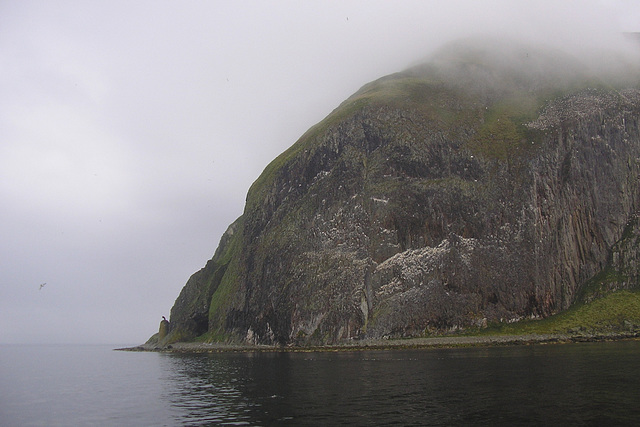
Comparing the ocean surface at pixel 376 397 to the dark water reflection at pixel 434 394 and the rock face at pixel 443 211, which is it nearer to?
the dark water reflection at pixel 434 394

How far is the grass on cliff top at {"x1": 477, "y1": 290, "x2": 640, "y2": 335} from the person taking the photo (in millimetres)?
85875

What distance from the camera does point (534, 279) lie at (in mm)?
99062

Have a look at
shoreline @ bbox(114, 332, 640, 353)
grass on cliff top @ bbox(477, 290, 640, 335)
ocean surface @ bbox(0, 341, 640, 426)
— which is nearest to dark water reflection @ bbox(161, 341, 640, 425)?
ocean surface @ bbox(0, 341, 640, 426)

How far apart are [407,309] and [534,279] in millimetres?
31676

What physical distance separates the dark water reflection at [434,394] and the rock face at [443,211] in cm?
4829

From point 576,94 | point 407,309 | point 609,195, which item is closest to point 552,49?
point 576,94

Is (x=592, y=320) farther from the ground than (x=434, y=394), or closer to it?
farther from the ground

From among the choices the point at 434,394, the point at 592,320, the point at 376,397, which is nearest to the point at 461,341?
the point at 592,320

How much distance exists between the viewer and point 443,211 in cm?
10881

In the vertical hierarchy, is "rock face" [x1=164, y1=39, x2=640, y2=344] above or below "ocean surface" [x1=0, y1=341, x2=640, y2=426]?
above

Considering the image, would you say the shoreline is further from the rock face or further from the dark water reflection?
the dark water reflection

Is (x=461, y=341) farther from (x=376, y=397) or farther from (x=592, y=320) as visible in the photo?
(x=376, y=397)

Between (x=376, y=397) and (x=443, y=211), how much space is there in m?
83.0

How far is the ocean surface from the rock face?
47.6 meters
